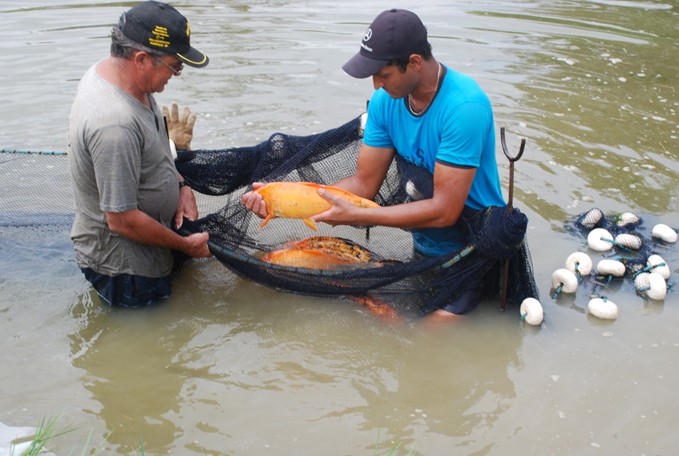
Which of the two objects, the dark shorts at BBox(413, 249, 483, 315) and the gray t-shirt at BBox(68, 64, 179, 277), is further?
the dark shorts at BBox(413, 249, 483, 315)

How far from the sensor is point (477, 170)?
4648 millimetres

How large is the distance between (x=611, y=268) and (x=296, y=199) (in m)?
2.41

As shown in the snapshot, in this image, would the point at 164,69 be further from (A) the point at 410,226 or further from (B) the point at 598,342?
(B) the point at 598,342

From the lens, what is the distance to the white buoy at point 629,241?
5641 mm

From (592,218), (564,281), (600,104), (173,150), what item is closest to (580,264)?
(564,281)

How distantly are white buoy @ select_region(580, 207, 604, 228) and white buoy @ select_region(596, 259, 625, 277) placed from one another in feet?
2.41

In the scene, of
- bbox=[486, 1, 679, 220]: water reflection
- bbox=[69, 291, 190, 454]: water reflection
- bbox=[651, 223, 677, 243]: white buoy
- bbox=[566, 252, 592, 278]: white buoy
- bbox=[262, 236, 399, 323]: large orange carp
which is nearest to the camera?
bbox=[69, 291, 190, 454]: water reflection

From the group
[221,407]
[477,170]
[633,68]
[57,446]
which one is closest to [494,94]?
[633,68]

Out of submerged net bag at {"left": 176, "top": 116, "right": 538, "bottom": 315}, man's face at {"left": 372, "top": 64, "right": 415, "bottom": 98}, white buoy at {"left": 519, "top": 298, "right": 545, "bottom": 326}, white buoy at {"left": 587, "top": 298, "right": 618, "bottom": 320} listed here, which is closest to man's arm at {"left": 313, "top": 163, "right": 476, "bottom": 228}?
submerged net bag at {"left": 176, "top": 116, "right": 538, "bottom": 315}

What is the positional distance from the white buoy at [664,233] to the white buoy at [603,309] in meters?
1.15

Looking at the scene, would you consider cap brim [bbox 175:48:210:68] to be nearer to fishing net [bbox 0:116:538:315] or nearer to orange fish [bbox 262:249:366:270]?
fishing net [bbox 0:116:538:315]

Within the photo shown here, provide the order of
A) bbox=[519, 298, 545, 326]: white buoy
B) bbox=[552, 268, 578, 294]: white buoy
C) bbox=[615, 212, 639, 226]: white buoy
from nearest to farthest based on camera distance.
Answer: bbox=[519, 298, 545, 326]: white buoy < bbox=[552, 268, 578, 294]: white buoy < bbox=[615, 212, 639, 226]: white buoy

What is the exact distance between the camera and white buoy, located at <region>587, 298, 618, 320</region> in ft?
16.1

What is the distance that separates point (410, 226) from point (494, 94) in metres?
5.12
